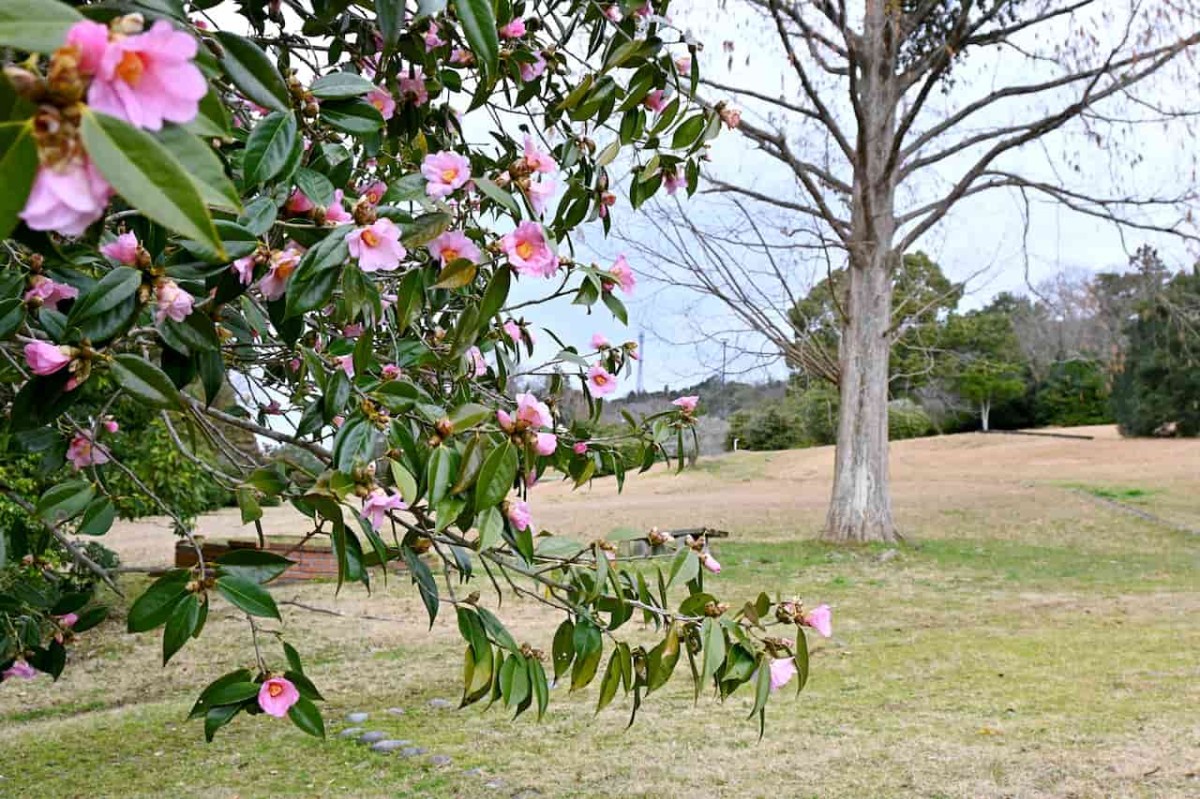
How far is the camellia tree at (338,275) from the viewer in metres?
0.53

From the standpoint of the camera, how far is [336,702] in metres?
4.37

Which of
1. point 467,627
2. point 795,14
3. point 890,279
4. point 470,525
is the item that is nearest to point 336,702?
point 467,627

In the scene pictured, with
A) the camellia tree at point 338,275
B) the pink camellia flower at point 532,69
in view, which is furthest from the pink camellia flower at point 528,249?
the pink camellia flower at point 532,69

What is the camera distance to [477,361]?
183cm

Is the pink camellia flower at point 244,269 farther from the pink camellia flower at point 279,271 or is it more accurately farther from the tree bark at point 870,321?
the tree bark at point 870,321

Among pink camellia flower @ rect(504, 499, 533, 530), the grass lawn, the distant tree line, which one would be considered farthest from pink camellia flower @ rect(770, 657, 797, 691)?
the distant tree line

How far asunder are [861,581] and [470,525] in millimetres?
7647

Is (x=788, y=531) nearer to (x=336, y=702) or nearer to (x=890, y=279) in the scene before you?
(x=890, y=279)

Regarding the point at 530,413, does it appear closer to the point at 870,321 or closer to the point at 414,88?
the point at 414,88

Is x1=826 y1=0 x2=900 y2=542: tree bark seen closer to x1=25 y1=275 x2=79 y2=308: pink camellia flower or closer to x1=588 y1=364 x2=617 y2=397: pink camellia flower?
x1=588 y1=364 x2=617 y2=397: pink camellia flower

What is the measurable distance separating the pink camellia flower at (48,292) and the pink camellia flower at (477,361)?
62 centimetres

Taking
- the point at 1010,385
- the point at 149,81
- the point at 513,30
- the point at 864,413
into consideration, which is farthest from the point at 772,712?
the point at 1010,385

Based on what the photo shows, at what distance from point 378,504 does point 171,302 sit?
0.34 metres

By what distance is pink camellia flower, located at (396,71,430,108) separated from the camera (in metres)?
1.73
